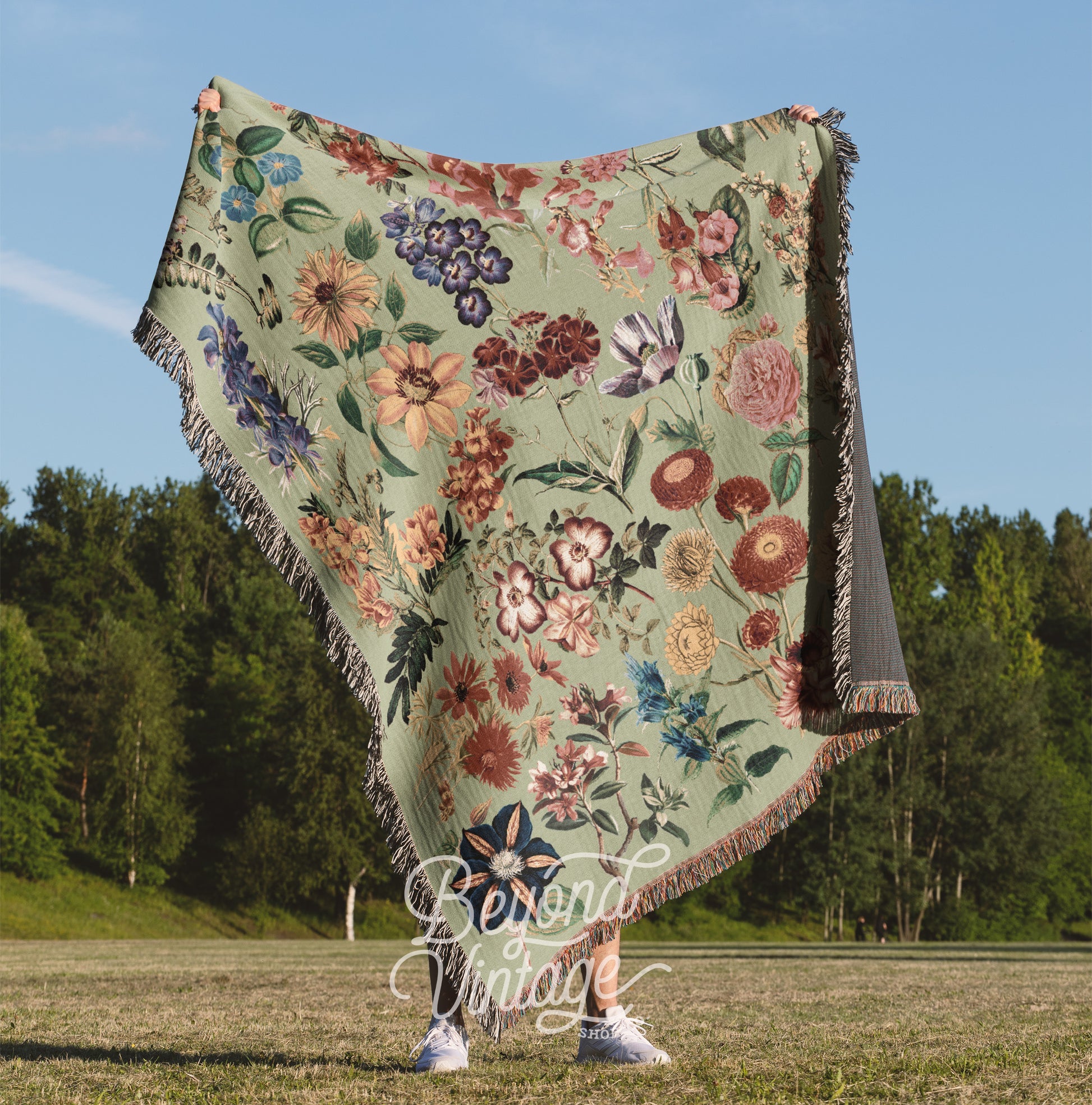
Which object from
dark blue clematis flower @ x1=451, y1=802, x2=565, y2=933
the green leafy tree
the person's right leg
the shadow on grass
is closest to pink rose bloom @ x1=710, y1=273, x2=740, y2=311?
dark blue clematis flower @ x1=451, y1=802, x2=565, y2=933

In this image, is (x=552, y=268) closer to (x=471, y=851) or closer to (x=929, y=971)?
(x=471, y=851)

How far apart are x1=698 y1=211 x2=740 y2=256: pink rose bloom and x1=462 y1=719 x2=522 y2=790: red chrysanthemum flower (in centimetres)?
211

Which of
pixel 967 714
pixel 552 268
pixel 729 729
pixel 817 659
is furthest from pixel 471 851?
pixel 967 714

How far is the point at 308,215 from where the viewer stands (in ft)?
15.0

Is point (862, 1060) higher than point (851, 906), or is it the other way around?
point (862, 1060)

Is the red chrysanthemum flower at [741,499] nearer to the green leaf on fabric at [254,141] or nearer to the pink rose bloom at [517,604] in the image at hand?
the pink rose bloom at [517,604]

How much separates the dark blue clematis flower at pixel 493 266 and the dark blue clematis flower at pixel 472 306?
2.8 inches

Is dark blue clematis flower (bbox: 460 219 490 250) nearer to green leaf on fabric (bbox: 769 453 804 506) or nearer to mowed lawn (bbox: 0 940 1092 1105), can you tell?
green leaf on fabric (bbox: 769 453 804 506)

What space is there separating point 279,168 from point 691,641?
2560mm

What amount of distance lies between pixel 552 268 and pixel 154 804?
36.8 m

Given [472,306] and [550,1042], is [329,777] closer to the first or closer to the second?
[550,1042]

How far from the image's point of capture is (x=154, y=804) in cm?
3753

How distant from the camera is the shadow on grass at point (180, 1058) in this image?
4230mm

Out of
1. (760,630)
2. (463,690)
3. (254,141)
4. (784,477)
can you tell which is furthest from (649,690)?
(254,141)
